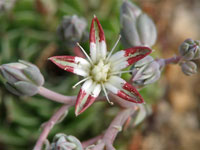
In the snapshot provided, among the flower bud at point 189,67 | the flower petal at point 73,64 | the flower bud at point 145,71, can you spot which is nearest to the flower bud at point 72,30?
the flower petal at point 73,64

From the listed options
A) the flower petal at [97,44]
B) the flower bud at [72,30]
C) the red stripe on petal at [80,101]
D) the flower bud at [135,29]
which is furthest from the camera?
the flower bud at [72,30]

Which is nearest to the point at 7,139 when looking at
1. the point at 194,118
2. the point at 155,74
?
the point at 155,74

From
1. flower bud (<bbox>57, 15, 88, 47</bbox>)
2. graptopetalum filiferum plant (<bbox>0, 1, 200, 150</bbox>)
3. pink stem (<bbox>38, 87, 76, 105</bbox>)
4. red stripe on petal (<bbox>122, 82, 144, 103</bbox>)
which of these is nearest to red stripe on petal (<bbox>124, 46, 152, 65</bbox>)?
graptopetalum filiferum plant (<bbox>0, 1, 200, 150</bbox>)

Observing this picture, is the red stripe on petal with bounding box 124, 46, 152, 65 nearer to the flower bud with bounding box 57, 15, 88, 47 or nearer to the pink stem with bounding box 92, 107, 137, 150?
the pink stem with bounding box 92, 107, 137, 150

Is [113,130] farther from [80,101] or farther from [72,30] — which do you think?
[72,30]

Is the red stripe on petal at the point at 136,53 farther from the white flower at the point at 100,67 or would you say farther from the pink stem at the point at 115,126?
the pink stem at the point at 115,126

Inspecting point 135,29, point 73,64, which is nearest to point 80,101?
point 73,64

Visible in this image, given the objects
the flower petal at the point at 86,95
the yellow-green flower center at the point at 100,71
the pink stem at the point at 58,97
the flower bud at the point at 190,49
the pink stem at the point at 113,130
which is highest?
the flower bud at the point at 190,49
